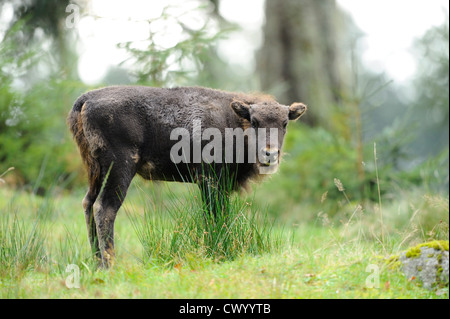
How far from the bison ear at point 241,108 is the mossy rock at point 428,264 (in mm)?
2844

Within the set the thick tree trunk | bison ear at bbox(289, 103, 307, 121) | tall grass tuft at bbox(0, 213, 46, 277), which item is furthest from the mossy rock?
the thick tree trunk

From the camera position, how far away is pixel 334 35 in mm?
17203

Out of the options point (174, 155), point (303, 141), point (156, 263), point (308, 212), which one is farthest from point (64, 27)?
point (156, 263)

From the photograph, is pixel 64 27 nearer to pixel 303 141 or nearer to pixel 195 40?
pixel 195 40

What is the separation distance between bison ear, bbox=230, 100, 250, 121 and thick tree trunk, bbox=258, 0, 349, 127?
9703 mm

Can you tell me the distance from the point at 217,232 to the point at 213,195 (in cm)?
60

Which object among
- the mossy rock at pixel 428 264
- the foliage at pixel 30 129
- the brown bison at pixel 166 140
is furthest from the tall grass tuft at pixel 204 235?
the foliage at pixel 30 129

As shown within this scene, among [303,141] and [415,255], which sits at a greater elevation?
[415,255]

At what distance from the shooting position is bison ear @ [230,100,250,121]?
6762 mm

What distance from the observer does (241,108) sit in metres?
6.78

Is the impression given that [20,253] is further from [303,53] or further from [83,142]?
[303,53]

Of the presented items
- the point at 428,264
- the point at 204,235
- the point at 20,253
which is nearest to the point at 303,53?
the point at 204,235

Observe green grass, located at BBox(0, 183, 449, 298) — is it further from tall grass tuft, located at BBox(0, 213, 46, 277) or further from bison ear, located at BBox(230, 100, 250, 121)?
bison ear, located at BBox(230, 100, 250, 121)
